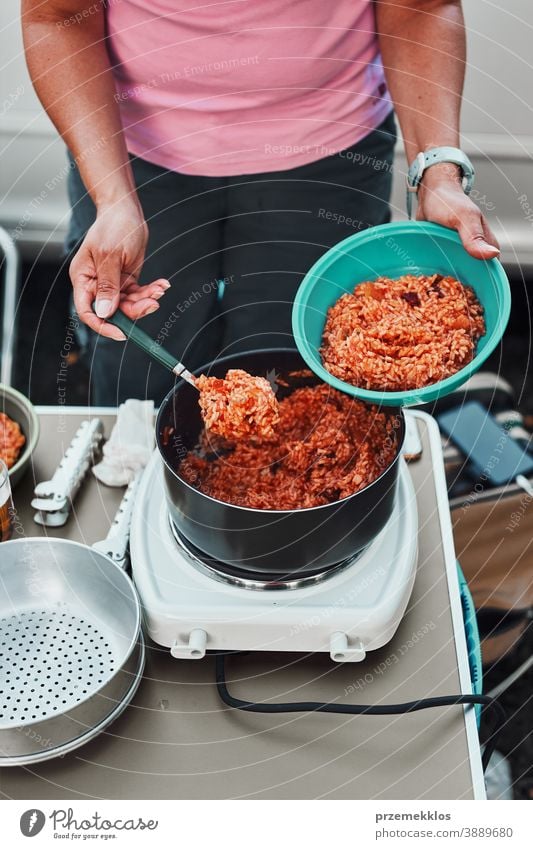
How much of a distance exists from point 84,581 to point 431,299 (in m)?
0.42

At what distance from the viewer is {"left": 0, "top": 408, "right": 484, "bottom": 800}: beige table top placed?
2.21 feet

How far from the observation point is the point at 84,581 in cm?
77

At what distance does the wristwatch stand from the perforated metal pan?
1.63ft

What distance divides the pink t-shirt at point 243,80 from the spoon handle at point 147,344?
1.04 ft

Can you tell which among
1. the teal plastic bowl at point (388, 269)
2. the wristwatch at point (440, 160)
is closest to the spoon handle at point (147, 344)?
the teal plastic bowl at point (388, 269)

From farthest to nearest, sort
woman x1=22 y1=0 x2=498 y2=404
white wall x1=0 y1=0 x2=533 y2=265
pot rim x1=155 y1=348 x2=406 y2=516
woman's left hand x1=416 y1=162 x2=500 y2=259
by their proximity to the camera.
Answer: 1. white wall x1=0 y1=0 x2=533 y2=265
2. woman x1=22 y1=0 x2=498 y2=404
3. woman's left hand x1=416 y1=162 x2=500 y2=259
4. pot rim x1=155 y1=348 x2=406 y2=516

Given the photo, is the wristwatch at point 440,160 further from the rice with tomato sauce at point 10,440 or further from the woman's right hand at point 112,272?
the rice with tomato sauce at point 10,440

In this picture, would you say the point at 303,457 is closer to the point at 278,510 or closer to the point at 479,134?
the point at 278,510

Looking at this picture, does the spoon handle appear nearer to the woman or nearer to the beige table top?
the woman

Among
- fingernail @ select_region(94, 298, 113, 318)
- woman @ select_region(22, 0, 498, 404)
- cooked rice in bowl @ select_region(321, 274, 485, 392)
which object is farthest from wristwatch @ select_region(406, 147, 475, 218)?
fingernail @ select_region(94, 298, 113, 318)

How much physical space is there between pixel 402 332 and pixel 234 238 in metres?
0.44

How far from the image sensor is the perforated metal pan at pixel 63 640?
665mm

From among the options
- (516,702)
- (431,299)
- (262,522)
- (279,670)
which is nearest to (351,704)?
(279,670)

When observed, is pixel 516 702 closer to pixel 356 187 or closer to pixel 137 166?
pixel 356 187
